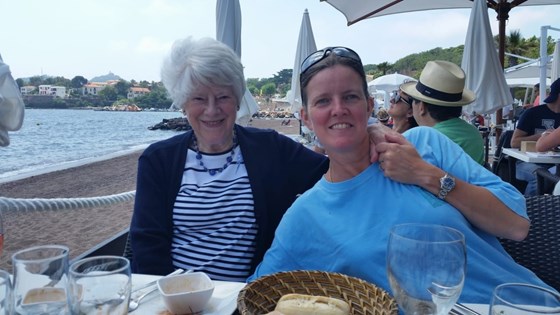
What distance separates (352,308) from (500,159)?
5.00m

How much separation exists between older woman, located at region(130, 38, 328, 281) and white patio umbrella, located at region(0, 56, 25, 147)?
54 centimetres

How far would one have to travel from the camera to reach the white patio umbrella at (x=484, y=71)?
19.4 feet

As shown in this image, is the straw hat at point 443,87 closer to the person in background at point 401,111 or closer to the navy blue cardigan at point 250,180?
the person in background at point 401,111

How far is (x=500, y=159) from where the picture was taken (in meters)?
5.37

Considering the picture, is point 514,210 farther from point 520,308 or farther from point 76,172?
point 76,172

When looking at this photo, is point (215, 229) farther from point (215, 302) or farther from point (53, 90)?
point (53, 90)

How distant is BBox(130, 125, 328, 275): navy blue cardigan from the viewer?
1.90 metres

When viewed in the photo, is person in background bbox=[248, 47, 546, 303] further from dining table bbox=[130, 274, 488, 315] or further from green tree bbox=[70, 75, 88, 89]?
green tree bbox=[70, 75, 88, 89]

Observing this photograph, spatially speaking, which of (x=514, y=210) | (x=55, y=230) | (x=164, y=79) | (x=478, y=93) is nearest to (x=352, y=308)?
(x=514, y=210)

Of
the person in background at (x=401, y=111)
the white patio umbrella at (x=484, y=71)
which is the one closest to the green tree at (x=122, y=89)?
the white patio umbrella at (x=484, y=71)

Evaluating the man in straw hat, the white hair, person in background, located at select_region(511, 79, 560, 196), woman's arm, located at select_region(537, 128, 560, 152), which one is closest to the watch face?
the white hair

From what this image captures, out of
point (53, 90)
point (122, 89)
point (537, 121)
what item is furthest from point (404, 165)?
point (122, 89)

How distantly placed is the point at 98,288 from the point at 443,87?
3065mm

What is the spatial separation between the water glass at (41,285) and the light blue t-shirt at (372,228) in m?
0.75
